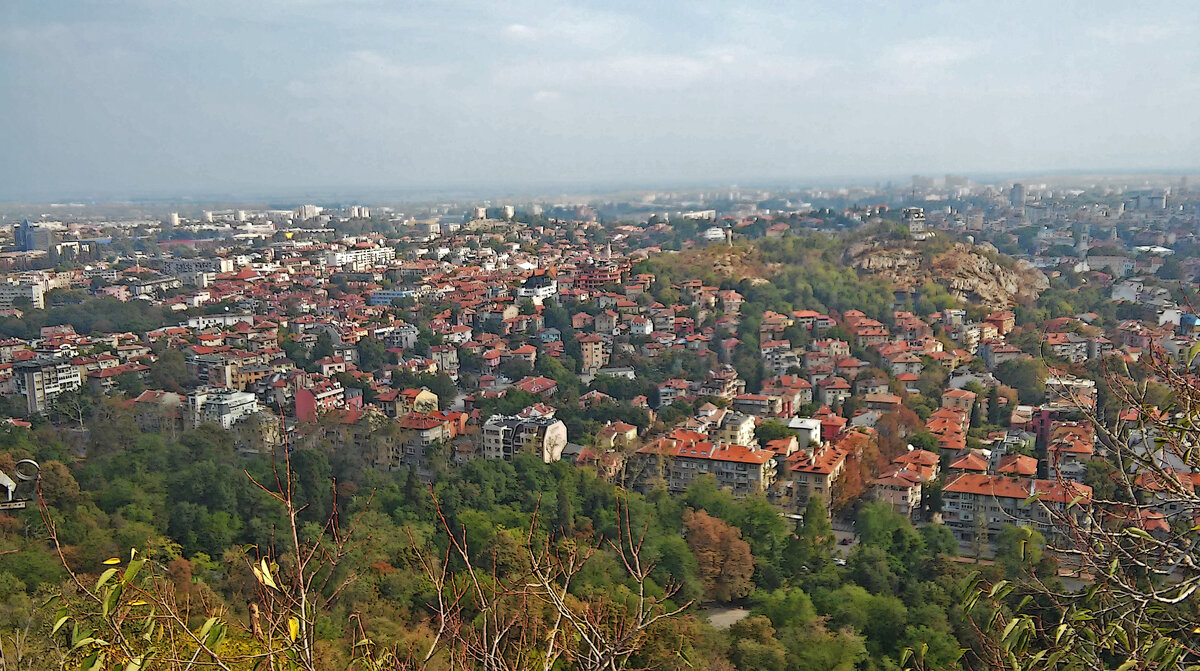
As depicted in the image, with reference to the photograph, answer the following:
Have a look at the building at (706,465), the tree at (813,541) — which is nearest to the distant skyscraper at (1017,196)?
the building at (706,465)

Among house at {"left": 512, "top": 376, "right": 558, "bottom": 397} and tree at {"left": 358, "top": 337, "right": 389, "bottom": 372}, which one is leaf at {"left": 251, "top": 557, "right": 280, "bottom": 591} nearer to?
house at {"left": 512, "top": 376, "right": 558, "bottom": 397}

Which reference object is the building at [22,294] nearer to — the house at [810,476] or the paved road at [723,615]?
the house at [810,476]

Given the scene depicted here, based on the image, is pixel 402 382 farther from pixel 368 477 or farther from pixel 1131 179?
pixel 1131 179

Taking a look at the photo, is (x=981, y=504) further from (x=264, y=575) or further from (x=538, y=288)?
(x=538, y=288)

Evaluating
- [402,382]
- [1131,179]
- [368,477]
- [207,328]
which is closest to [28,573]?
[368,477]

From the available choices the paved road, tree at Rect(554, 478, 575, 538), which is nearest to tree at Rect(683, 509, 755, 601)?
the paved road
